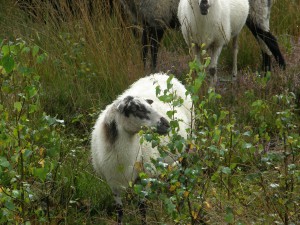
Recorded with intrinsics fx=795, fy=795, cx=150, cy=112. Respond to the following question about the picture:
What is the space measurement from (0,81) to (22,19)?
18.8ft

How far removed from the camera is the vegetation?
415 centimetres

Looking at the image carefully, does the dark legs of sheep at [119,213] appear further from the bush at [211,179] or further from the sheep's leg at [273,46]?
the sheep's leg at [273,46]

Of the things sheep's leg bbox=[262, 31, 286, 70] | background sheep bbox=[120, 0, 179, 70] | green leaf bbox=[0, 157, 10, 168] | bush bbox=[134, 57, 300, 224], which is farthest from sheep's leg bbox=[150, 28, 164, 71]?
green leaf bbox=[0, 157, 10, 168]

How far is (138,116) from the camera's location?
511 centimetres

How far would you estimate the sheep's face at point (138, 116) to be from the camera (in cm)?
505

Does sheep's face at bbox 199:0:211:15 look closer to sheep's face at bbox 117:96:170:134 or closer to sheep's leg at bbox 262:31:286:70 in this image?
sheep's leg at bbox 262:31:286:70

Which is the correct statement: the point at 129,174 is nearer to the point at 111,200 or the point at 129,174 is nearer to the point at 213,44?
the point at 111,200

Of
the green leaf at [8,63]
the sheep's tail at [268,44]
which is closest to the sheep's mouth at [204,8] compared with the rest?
the sheep's tail at [268,44]

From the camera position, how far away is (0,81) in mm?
4750

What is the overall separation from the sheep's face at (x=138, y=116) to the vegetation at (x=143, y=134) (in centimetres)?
26

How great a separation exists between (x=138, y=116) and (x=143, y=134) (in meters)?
0.23

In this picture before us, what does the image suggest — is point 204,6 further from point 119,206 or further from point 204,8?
point 119,206

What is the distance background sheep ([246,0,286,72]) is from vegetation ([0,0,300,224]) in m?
0.23

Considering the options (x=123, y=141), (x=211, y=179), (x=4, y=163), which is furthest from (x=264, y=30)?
(x=4, y=163)
